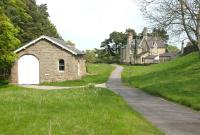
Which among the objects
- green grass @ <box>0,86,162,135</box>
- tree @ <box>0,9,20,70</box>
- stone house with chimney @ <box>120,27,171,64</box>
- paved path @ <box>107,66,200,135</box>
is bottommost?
paved path @ <box>107,66,200,135</box>

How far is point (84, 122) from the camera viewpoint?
12484 mm

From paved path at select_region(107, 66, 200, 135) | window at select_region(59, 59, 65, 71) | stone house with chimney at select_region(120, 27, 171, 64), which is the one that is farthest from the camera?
stone house with chimney at select_region(120, 27, 171, 64)

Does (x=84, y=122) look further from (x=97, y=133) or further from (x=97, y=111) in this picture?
(x=97, y=111)

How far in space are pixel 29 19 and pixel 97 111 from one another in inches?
2453

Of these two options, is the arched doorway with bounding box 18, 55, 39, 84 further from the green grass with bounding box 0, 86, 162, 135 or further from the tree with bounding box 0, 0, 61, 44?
the green grass with bounding box 0, 86, 162, 135

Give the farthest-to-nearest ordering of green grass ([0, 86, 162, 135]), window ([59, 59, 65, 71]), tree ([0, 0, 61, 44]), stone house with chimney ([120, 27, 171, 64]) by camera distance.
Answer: stone house with chimney ([120, 27, 171, 64])
tree ([0, 0, 61, 44])
window ([59, 59, 65, 71])
green grass ([0, 86, 162, 135])

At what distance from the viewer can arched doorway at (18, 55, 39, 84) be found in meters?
49.5

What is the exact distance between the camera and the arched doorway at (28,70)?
4950 centimetres

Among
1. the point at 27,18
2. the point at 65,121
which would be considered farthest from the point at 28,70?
the point at 65,121

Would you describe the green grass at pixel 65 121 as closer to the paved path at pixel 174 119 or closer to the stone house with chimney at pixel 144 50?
the paved path at pixel 174 119

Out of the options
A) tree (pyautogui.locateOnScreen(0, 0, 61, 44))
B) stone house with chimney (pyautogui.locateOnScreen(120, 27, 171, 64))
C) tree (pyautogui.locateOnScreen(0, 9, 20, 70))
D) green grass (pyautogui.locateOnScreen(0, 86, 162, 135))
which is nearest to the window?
tree (pyautogui.locateOnScreen(0, 9, 20, 70))

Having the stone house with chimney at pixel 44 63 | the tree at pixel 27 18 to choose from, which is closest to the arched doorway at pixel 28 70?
the stone house with chimney at pixel 44 63

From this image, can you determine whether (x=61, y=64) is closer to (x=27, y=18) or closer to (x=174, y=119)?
(x=27, y=18)

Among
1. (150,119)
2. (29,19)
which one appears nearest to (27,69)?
(29,19)
